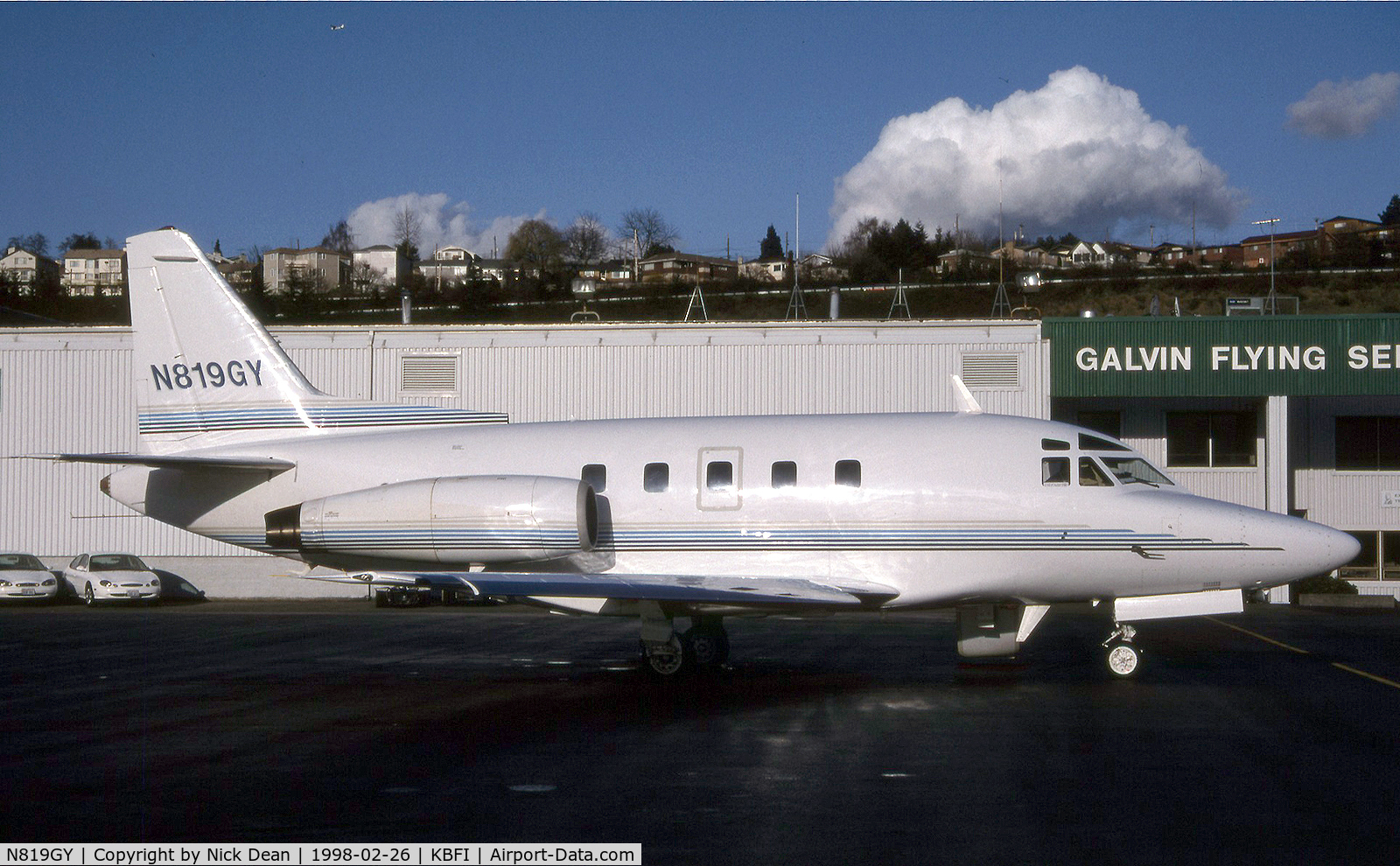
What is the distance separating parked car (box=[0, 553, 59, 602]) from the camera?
106 ft

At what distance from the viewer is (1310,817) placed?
856cm

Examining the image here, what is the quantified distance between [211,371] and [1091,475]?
13.0 meters

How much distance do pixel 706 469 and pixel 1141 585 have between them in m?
5.86

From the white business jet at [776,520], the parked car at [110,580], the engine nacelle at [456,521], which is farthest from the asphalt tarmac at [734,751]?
the parked car at [110,580]

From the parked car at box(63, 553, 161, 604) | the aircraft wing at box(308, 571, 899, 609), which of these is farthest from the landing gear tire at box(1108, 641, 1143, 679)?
the parked car at box(63, 553, 161, 604)

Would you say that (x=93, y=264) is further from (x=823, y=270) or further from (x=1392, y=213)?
A: (x=1392, y=213)

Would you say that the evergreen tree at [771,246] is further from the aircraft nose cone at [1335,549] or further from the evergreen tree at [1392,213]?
the aircraft nose cone at [1335,549]

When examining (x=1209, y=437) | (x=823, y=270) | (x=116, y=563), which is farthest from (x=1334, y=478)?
(x=823, y=270)

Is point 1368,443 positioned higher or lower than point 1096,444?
lower

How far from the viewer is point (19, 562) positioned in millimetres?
33656

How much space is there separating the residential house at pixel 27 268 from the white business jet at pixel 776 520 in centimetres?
8267

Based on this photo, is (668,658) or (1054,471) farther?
(668,658)

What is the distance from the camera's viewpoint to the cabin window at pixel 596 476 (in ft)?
53.9
